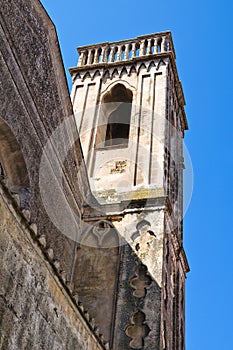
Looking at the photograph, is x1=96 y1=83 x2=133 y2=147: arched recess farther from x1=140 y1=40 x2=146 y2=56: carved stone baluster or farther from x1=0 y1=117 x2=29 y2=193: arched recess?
x1=0 y1=117 x2=29 y2=193: arched recess

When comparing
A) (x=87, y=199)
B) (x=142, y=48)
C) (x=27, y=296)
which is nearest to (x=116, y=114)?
(x=142, y=48)

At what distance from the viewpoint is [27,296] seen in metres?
4.97

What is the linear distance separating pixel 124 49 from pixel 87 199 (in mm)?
5453

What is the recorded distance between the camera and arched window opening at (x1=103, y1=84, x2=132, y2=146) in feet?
42.7

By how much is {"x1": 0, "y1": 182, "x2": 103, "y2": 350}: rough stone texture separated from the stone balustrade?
29.8 ft

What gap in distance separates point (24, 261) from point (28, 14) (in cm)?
508

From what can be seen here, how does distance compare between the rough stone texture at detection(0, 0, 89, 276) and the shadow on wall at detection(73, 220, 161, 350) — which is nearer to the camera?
the rough stone texture at detection(0, 0, 89, 276)

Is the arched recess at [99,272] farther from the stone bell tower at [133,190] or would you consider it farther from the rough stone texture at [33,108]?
the rough stone texture at [33,108]

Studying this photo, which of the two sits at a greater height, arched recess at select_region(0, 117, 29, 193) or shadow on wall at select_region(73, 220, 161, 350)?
arched recess at select_region(0, 117, 29, 193)

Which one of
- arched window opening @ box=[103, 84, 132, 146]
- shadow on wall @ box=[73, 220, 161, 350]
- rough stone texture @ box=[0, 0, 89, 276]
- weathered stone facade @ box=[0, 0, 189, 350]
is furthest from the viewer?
arched window opening @ box=[103, 84, 132, 146]

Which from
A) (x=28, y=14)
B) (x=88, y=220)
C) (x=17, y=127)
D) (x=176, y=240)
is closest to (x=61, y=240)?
(x=88, y=220)

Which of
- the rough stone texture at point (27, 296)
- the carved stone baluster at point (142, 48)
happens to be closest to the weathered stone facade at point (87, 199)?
the rough stone texture at point (27, 296)

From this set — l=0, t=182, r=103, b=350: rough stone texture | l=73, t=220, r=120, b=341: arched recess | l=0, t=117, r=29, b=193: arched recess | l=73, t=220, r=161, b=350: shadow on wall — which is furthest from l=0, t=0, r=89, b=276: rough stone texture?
l=0, t=182, r=103, b=350: rough stone texture

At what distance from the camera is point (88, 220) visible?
400 inches
